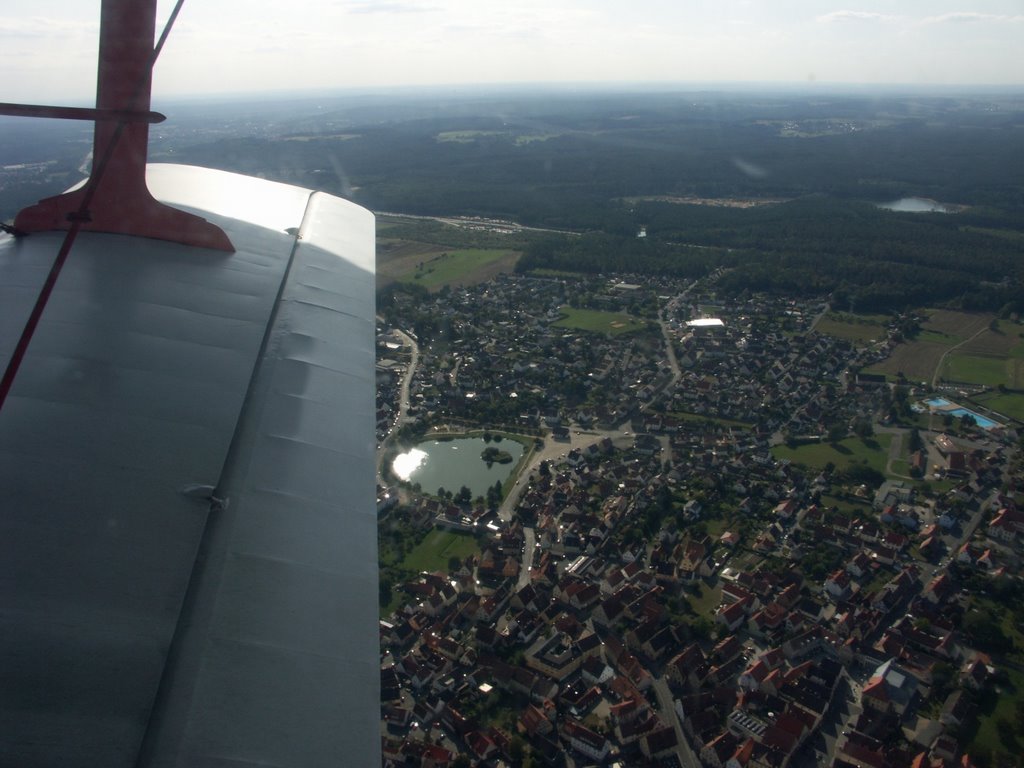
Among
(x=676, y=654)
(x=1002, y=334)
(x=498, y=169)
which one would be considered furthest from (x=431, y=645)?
(x=498, y=169)

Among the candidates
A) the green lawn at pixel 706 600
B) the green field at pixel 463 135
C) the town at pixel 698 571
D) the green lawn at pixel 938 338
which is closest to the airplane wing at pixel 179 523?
the town at pixel 698 571

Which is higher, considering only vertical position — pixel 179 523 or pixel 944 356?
pixel 179 523

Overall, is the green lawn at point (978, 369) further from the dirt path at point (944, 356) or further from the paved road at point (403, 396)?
the paved road at point (403, 396)

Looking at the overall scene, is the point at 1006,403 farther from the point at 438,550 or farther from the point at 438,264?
the point at 438,264

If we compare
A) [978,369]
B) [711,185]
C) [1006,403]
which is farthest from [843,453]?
[711,185]

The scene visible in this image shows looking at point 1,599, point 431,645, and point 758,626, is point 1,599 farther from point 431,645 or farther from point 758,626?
point 758,626

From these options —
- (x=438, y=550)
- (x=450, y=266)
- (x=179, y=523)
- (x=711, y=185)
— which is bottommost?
(x=438, y=550)
